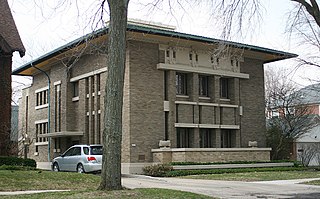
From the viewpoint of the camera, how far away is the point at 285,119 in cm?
4319

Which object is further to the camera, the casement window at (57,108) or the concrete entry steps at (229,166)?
the casement window at (57,108)

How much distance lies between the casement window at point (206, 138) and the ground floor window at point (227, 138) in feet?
3.60

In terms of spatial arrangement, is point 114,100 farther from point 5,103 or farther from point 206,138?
point 206,138

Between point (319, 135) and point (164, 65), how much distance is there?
2223 cm

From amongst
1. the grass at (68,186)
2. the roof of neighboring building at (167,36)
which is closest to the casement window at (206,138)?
the roof of neighboring building at (167,36)

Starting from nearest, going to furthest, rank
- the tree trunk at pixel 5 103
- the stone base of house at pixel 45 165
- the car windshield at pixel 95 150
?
the tree trunk at pixel 5 103
the car windshield at pixel 95 150
the stone base of house at pixel 45 165

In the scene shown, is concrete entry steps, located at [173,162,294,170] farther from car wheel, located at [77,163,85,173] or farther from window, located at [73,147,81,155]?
window, located at [73,147,81,155]

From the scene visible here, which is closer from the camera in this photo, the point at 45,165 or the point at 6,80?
the point at 6,80

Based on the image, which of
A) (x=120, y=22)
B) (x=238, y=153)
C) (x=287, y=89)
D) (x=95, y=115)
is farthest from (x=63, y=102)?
(x=120, y=22)

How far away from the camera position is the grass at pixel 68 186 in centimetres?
1316

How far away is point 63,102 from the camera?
125 feet

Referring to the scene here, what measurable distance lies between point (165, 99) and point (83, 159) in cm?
751

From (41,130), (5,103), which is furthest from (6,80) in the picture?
(41,130)

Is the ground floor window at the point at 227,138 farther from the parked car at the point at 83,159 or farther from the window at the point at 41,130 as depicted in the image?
the window at the point at 41,130
